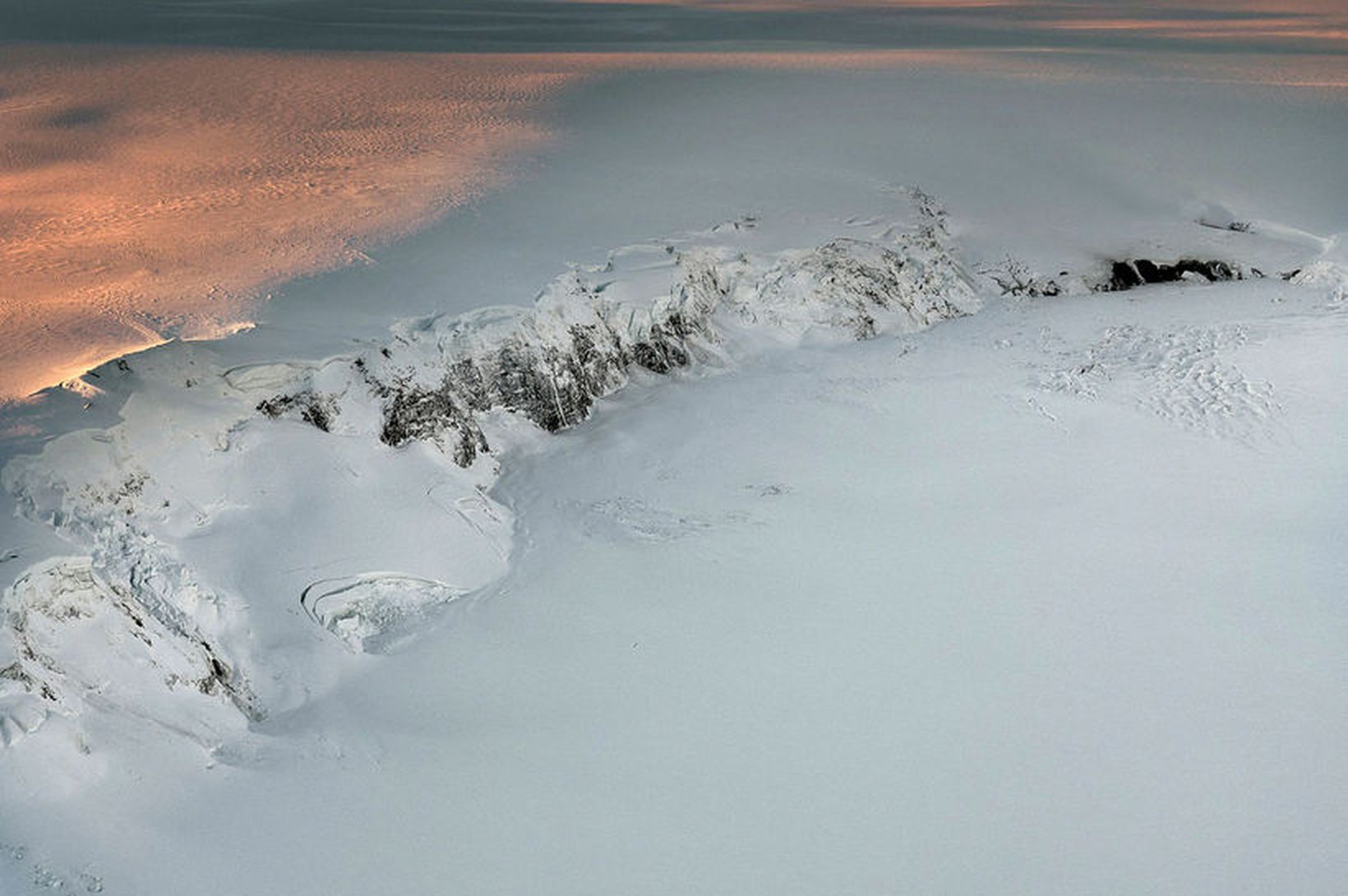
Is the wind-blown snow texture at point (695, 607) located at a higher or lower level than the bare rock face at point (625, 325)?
lower

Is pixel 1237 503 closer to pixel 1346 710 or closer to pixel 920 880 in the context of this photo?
pixel 1346 710

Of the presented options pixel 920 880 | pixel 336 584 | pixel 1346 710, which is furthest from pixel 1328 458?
pixel 336 584

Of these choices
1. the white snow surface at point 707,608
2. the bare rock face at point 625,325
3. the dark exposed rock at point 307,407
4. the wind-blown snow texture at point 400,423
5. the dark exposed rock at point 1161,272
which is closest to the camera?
the white snow surface at point 707,608


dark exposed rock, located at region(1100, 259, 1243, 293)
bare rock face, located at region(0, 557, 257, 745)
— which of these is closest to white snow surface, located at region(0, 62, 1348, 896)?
bare rock face, located at region(0, 557, 257, 745)

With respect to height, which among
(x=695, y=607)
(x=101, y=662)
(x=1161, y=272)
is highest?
(x=1161, y=272)

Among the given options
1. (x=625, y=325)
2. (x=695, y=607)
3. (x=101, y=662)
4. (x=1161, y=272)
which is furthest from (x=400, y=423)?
(x=1161, y=272)

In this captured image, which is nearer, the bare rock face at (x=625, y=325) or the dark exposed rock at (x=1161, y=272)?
the bare rock face at (x=625, y=325)

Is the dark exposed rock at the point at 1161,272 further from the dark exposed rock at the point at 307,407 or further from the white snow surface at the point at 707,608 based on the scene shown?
the dark exposed rock at the point at 307,407

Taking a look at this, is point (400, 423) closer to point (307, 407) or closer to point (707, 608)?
point (307, 407)

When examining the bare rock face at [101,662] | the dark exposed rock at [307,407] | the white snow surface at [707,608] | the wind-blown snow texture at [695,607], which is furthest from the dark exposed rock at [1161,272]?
the bare rock face at [101,662]
